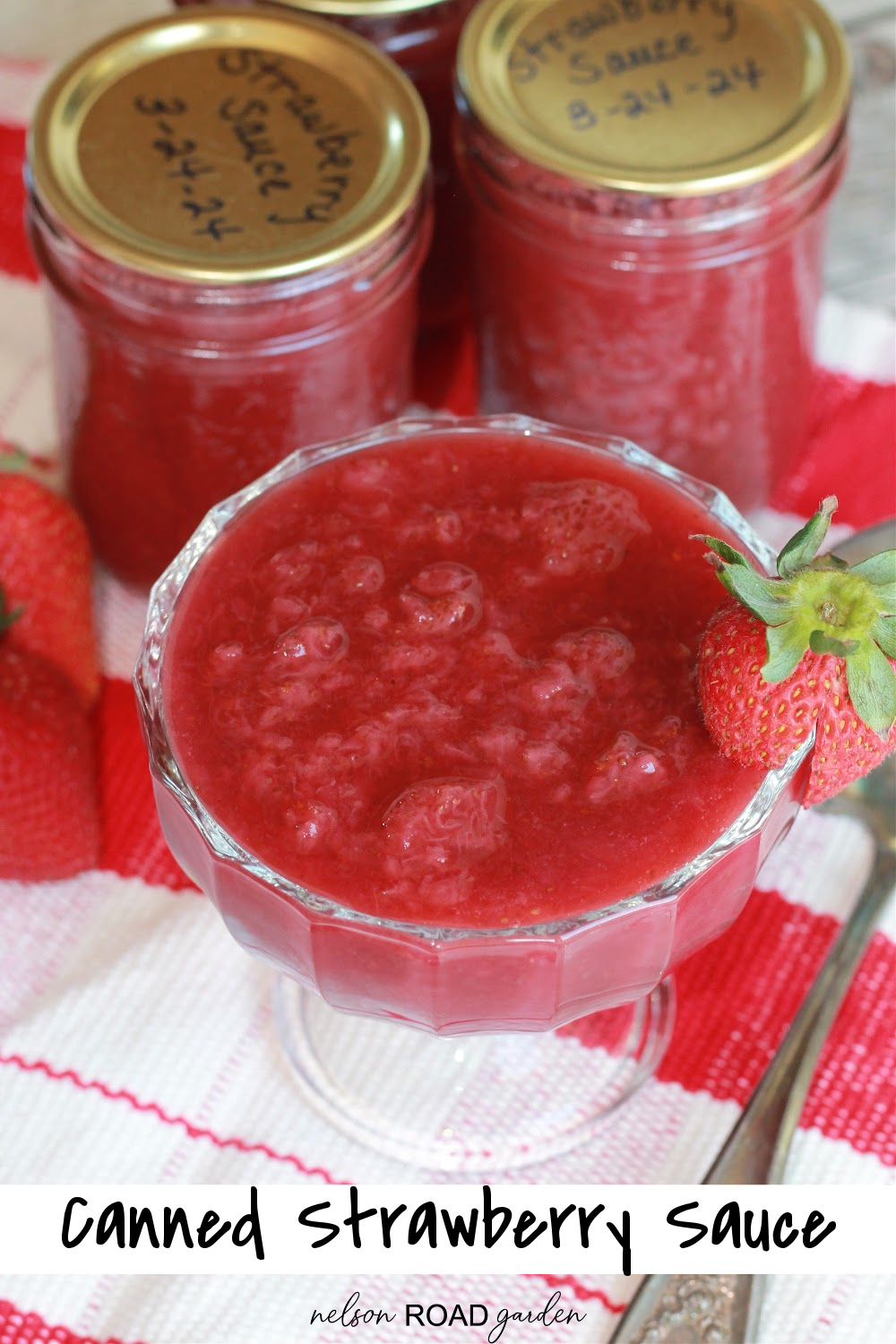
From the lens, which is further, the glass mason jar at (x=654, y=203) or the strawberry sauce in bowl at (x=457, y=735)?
the glass mason jar at (x=654, y=203)

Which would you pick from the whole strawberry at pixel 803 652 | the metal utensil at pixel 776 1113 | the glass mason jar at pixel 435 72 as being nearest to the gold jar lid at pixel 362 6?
the glass mason jar at pixel 435 72

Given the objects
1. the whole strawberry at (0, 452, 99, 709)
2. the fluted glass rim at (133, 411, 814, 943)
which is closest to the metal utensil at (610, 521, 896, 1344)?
the fluted glass rim at (133, 411, 814, 943)

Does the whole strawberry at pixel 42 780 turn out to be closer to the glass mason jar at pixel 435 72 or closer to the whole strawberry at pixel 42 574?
the whole strawberry at pixel 42 574

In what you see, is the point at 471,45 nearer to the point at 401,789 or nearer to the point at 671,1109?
the point at 401,789

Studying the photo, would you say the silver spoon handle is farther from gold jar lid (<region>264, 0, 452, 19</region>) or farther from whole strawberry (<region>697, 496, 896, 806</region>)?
gold jar lid (<region>264, 0, 452, 19</region>)

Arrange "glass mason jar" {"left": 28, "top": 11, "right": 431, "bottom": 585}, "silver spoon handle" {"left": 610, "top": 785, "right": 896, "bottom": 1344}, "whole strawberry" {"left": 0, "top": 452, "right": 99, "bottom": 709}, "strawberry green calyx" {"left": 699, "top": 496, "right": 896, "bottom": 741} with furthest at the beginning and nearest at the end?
"whole strawberry" {"left": 0, "top": 452, "right": 99, "bottom": 709} < "glass mason jar" {"left": 28, "top": 11, "right": 431, "bottom": 585} < "silver spoon handle" {"left": 610, "top": 785, "right": 896, "bottom": 1344} < "strawberry green calyx" {"left": 699, "top": 496, "right": 896, "bottom": 741}
